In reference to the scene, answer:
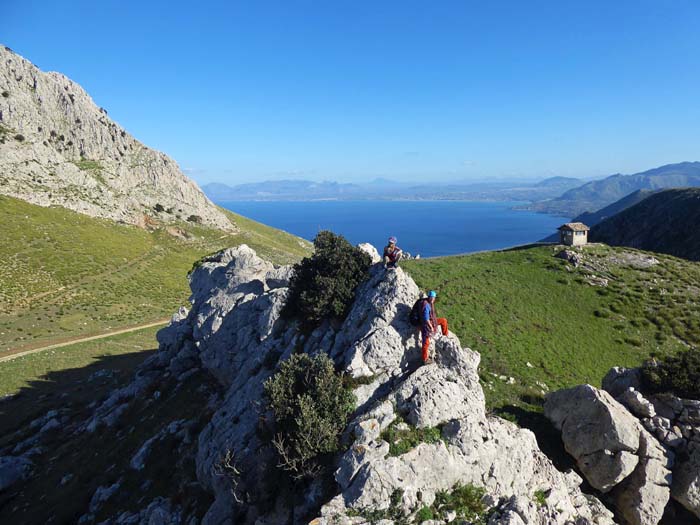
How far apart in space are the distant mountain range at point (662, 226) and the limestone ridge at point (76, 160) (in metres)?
133

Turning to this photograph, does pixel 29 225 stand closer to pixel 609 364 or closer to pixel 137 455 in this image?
pixel 137 455

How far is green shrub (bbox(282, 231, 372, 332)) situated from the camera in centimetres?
2080

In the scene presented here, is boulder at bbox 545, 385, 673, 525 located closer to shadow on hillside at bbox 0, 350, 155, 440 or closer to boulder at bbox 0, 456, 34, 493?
boulder at bbox 0, 456, 34, 493

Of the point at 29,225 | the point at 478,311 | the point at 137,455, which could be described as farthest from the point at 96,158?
the point at 478,311

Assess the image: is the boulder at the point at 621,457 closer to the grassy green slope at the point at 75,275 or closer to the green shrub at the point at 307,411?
the green shrub at the point at 307,411

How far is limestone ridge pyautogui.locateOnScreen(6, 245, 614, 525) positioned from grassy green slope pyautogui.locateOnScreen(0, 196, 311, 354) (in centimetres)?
4476

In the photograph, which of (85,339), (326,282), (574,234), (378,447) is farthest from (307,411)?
(85,339)

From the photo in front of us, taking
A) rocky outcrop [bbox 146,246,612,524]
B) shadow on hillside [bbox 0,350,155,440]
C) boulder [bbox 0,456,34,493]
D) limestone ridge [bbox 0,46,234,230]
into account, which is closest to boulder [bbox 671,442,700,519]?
rocky outcrop [bbox 146,246,612,524]

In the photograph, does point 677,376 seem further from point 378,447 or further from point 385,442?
point 378,447

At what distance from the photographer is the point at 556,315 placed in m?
29.2

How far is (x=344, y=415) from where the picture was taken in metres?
14.6

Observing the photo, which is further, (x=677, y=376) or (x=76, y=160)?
(x=76, y=160)

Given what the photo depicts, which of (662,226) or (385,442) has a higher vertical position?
(385,442)

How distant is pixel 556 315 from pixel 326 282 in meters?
19.9
